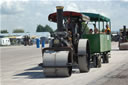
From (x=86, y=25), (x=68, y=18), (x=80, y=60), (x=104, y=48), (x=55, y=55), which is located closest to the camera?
(x=55, y=55)

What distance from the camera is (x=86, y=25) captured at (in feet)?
52.5

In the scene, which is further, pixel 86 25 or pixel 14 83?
pixel 86 25

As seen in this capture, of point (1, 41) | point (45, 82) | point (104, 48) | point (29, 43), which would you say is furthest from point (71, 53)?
point (1, 41)

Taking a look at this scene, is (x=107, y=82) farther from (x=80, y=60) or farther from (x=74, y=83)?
(x=80, y=60)

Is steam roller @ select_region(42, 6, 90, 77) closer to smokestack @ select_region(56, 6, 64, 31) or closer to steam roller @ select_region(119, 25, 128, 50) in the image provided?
smokestack @ select_region(56, 6, 64, 31)

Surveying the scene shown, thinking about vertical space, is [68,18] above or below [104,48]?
above

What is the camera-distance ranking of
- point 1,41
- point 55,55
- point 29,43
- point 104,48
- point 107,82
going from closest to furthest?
point 107,82 < point 55,55 < point 104,48 < point 29,43 < point 1,41

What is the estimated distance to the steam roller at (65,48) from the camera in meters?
12.2

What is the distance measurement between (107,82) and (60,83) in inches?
60.9

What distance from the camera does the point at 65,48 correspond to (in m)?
12.7

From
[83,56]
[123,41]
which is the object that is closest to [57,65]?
[83,56]

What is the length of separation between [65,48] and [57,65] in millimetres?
888

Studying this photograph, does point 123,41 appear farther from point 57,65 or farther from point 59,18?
point 57,65

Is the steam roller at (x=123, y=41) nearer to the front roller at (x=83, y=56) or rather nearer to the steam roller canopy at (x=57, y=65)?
the front roller at (x=83, y=56)
